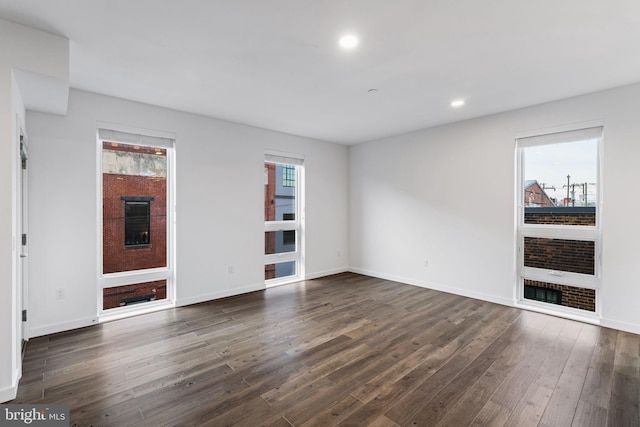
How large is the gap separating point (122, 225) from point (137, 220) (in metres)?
0.18

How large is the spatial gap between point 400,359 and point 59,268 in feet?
12.1

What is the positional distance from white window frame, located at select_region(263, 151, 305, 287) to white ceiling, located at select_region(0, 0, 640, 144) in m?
1.35

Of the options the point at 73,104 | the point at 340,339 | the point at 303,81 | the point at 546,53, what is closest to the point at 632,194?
the point at 546,53

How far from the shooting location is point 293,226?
18.3ft

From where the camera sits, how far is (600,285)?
347cm

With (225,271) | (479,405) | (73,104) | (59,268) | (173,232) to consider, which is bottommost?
→ (479,405)

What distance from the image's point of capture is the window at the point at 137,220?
3.79 meters

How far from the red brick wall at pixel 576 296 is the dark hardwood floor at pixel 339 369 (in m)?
0.34

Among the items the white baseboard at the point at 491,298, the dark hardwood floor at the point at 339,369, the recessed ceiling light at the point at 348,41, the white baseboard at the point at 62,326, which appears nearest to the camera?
the dark hardwood floor at the point at 339,369

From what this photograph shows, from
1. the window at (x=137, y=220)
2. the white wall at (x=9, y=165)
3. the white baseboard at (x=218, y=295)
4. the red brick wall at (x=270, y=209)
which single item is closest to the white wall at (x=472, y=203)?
the red brick wall at (x=270, y=209)

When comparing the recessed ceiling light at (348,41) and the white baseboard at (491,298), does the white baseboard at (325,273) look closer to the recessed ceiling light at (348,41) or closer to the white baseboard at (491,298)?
the white baseboard at (491,298)

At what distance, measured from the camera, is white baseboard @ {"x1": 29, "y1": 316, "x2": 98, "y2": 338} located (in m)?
3.09

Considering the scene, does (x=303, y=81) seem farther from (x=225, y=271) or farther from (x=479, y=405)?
(x=479, y=405)

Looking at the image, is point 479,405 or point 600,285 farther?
point 600,285
